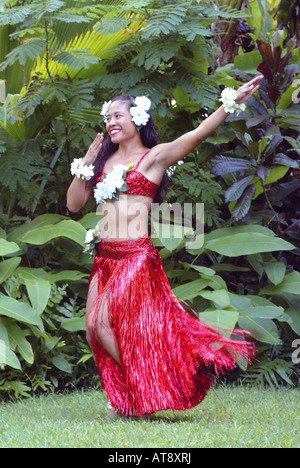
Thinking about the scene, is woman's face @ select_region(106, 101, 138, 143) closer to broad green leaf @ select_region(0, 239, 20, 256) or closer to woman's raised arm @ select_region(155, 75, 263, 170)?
woman's raised arm @ select_region(155, 75, 263, 170)

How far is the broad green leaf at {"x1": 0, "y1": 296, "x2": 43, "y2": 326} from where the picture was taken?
3.50 meters

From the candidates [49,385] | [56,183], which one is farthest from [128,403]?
[56,183]

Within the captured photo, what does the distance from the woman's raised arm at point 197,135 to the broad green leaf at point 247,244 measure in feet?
3.67

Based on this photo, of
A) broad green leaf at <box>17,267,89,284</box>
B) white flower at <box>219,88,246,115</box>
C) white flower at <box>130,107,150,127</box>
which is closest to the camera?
white flower at <box>219,88,246,115</box>

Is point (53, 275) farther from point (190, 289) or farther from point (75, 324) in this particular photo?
point (190, 289)

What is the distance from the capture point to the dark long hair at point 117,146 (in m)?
3.17

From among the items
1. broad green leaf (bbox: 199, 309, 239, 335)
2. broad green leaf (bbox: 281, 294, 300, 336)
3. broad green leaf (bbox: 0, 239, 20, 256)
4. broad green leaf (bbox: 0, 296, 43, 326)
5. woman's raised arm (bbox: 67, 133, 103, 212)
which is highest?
woman's raised arm (bbox: 67, 133, 103, 212)

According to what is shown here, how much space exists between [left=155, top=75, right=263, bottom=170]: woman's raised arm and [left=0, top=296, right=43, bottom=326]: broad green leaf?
45.9 inches

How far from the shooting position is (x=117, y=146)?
3281mm

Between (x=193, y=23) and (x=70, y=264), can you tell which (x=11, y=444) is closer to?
(x=70, y=264)

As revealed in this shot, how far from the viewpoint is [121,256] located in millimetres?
2988

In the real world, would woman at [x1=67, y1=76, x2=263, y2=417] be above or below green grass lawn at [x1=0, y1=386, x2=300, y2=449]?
above

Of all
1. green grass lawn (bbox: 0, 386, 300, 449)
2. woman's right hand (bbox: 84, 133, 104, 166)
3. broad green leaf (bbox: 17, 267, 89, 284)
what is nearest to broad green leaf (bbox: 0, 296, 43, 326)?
broad green leaf (bbox: 17, 267, 89, 284)

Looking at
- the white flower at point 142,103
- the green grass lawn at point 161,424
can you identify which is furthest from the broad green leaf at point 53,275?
the white flower at point 142,103
